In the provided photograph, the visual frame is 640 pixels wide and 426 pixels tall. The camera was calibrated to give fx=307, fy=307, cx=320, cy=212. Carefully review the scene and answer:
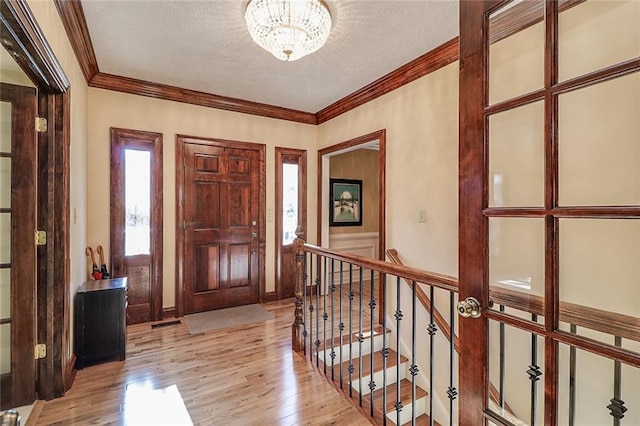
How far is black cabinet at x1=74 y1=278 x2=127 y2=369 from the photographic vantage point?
8.04 feet

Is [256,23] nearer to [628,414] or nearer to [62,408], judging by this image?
[628,414]

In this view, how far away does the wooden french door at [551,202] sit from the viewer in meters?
0.88

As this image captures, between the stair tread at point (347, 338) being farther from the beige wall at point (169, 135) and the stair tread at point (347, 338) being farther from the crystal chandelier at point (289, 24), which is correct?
the crystal chandelier at point (289, 24)

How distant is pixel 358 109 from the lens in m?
3.75

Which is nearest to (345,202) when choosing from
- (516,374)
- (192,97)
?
(192,97)

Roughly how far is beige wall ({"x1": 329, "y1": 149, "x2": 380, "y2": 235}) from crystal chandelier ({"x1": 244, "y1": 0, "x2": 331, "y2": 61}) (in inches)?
121

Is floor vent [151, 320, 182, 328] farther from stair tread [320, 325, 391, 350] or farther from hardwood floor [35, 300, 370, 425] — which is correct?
stair tread [320, 325, 391, 350]

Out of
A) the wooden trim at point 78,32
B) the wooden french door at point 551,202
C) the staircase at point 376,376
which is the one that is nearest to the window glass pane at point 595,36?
the wooden french door at point 551,202

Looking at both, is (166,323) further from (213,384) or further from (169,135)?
(169,135)

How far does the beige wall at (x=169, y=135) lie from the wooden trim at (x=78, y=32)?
425 mm

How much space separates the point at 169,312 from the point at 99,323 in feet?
3.52

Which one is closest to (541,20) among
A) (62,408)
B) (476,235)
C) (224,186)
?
(476,235)

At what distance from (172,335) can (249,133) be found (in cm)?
254

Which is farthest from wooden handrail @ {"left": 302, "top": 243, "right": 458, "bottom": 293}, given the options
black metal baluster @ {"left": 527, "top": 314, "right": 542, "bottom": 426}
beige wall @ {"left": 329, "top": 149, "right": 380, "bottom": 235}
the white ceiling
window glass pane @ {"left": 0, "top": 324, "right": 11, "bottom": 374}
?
beige wall @ {"left": 329, "top": 149, "right": 380, "bottom": 235}
